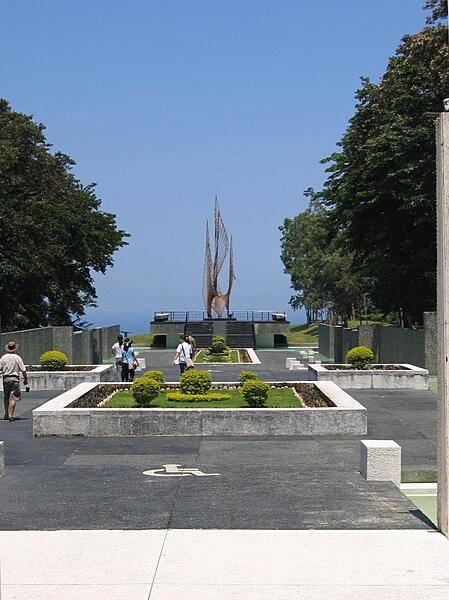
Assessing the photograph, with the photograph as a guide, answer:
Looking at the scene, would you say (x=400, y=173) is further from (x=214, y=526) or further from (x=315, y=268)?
(x=315, y=268)

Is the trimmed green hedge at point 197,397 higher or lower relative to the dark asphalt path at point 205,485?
higher

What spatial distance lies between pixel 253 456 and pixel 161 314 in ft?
245

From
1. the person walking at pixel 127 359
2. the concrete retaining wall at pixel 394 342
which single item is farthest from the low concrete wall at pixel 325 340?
the person walking at pixel 127 359

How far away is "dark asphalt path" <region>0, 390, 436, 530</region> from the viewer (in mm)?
11938

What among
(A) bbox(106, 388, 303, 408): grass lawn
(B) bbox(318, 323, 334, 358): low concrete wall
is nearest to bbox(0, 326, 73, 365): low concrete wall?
(A) bbox(106, 388, 303, 408): grass lawn

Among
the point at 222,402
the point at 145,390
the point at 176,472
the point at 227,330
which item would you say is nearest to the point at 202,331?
the point at 227,330

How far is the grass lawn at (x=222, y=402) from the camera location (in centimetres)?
2332

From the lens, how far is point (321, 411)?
20.8 meters

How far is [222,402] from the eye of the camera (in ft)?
79.2

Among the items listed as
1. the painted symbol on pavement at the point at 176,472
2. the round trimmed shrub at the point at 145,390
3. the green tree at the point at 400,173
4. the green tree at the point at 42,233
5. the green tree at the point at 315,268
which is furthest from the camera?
the green tree at the point at 315,268

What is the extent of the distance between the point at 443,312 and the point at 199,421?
1084 centimetres
